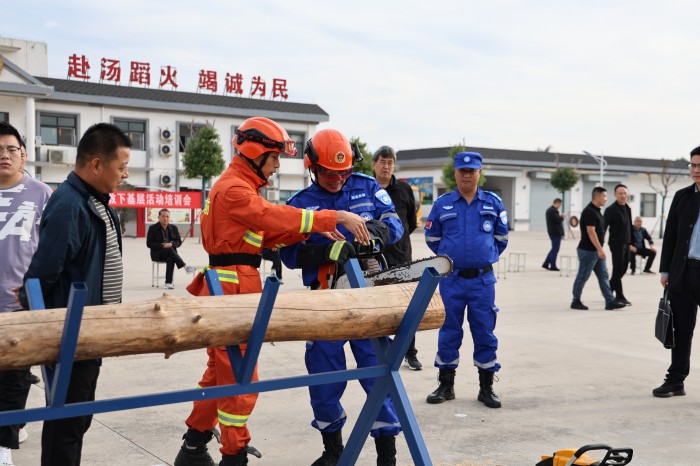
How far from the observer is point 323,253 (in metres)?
4.14

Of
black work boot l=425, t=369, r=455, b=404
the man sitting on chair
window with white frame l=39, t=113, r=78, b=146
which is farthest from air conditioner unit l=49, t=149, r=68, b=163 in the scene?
black work boot l=425, t=369, r=455, b=404

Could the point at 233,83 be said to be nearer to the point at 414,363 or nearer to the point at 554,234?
the point at 554,234

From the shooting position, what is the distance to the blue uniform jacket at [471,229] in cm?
577

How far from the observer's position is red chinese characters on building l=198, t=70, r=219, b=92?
4150 centimetres

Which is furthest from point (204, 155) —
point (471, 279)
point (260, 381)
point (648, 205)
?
point (648, 205)

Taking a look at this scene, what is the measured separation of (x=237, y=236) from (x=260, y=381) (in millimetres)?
1185

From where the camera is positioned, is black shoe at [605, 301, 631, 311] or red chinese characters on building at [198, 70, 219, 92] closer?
black shoe at [605, 301, 631, 311]

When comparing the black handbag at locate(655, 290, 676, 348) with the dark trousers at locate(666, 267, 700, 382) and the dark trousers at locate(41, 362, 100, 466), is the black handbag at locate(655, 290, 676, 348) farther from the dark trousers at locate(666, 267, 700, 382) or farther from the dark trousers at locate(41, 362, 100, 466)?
the dark trousers at locate(41, 362, 100, 466)

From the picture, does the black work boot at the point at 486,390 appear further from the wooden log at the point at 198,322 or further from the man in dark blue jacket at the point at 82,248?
the man in dark blue jacket at the point at 82,248

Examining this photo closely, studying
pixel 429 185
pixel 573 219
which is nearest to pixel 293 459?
pixel 573 219

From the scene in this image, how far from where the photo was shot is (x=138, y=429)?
15.8 feet

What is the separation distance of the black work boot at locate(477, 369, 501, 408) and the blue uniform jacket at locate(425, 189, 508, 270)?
33.1 inches

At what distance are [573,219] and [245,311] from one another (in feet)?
133

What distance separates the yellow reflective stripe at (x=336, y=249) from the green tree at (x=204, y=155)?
31.9 meters
